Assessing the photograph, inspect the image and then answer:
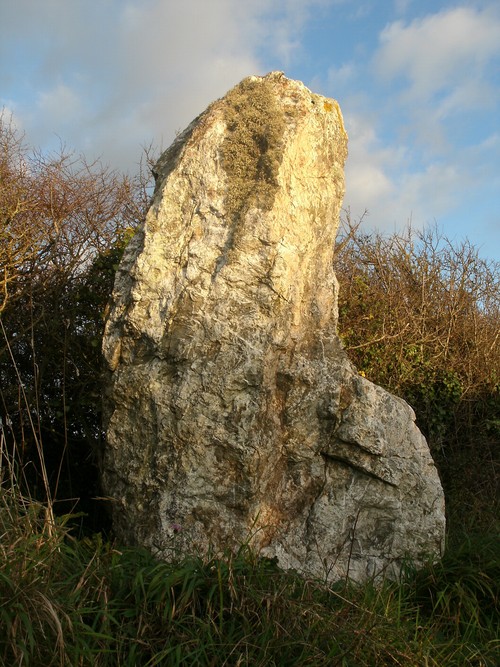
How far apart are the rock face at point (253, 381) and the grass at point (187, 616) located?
0.41 metres

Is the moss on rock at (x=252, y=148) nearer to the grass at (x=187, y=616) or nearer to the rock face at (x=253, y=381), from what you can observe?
the rock face at (x=253, y=381)

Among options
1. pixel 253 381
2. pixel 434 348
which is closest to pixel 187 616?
pixel 253 381

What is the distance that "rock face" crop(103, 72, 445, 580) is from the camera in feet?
13.8

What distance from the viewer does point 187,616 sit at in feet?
10.9

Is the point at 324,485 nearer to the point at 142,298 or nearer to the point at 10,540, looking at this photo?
the point at 142,298

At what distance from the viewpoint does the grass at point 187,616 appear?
310 cm

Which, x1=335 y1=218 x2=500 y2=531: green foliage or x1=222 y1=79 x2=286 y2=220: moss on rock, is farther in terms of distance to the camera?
x1=335 y1=218 x2=500 y2=531: green foliage

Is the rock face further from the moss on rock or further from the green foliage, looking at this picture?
the green foliage

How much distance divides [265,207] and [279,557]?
6.95 ft

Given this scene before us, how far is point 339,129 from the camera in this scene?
507cm

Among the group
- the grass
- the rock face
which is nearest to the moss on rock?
the rock face

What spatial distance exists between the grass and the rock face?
0.41 meters

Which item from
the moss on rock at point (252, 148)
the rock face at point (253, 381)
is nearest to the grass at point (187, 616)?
the rock face at point (253, 381)

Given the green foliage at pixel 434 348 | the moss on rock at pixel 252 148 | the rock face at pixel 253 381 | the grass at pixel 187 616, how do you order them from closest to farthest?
the grass at pixel 187 616, the rock face at pixel 253 381, the moss on rock at pixel 252 148, the green foliage at pixel 434 348
